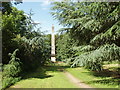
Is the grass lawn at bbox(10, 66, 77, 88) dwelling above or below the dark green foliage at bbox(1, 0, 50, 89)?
below

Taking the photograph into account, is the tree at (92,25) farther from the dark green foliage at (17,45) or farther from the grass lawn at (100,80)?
the dark green foliage at (17,45)

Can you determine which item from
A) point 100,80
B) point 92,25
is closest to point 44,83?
point 100,80

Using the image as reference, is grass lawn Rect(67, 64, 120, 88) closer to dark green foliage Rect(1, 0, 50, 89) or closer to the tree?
the tree

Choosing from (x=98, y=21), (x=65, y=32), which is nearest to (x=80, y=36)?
(x=65, y=32)

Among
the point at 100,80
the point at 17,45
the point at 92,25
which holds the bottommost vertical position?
the point at 100,80

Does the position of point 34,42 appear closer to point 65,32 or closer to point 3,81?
point 65,32

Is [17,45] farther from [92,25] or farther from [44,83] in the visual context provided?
[92,25]

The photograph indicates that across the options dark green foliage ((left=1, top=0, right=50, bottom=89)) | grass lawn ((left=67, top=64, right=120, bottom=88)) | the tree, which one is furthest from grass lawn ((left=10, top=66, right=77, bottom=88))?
the tree

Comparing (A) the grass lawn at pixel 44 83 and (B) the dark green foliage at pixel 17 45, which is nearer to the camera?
(A) the grass lawn at pixel 44 83

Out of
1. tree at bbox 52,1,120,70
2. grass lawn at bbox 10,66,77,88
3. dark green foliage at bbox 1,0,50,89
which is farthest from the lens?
dark green foliage at bbox 1,0,50,89

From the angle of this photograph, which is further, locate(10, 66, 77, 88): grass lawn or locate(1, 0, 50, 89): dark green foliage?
locate(1, 0, 50, 89): dark green foliage

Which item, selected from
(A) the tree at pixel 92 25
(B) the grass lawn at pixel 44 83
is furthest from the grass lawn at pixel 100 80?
(B) the grass lawn at pixel 44 83

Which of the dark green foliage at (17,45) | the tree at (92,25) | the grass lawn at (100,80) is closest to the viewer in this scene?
the tree at (92,25)

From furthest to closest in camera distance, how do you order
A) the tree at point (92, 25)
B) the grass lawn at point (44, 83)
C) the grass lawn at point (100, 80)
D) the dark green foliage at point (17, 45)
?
the dark green foliage at point (17, 45), the grass lawn at point (100, 80), the grass lawn at point (44, 83), the tree at point (92, 25)
